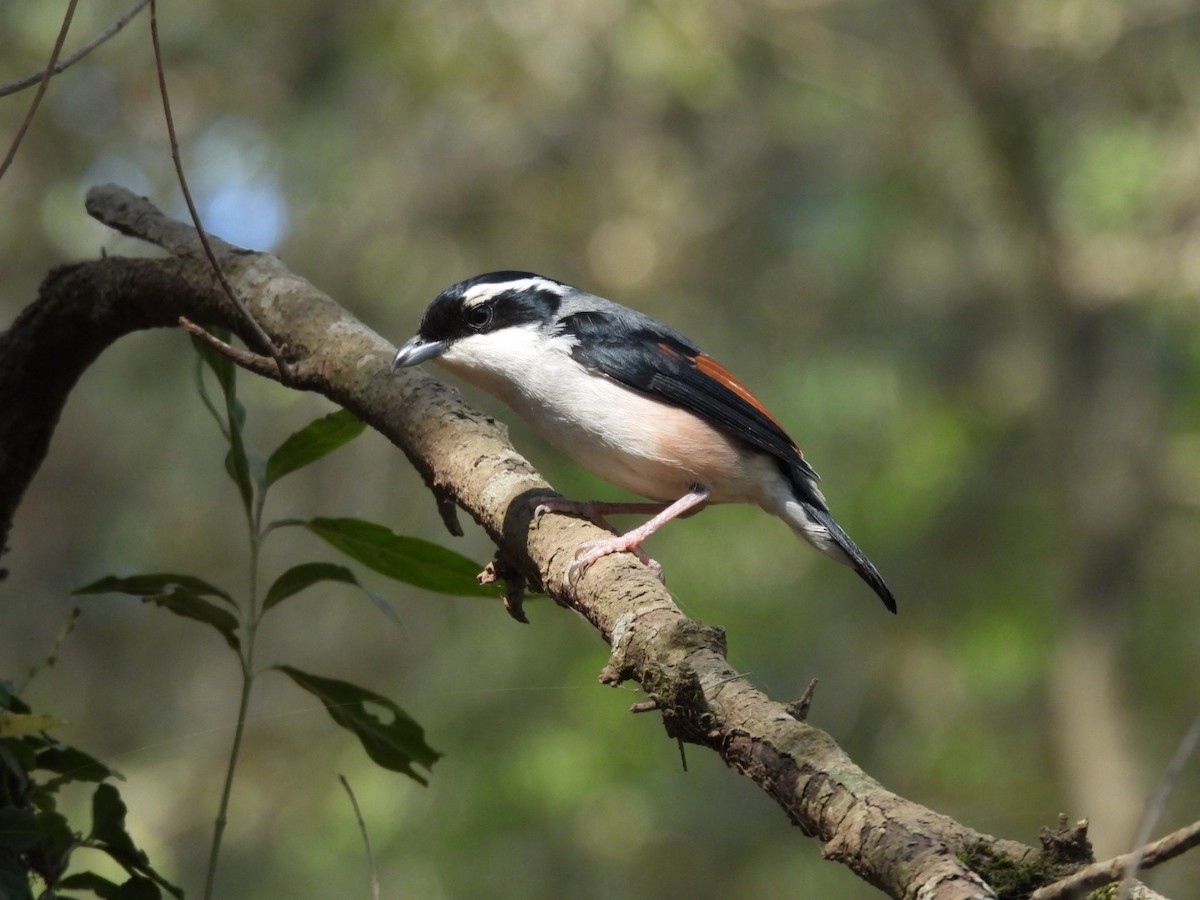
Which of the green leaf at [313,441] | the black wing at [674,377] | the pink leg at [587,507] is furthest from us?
the black wing at [674,377]

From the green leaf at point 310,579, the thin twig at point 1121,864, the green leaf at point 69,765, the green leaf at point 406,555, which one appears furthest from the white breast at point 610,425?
the thin twig at point 1121,864

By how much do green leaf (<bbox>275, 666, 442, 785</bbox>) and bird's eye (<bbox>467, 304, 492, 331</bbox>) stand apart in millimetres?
1421

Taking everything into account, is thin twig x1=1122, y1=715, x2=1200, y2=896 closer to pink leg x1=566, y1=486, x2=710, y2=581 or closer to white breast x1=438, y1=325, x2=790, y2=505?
pink leg x1=566, y1=486, x2=710, y2=581

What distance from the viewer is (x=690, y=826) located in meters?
9.35

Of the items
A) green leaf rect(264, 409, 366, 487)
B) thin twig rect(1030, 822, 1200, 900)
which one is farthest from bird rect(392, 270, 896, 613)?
thin twig rect(1030, 822, 1200, 900)

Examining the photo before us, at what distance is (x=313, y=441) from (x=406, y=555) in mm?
450

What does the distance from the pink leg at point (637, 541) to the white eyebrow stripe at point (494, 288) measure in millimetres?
854

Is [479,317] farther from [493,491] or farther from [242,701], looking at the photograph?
[242,701]

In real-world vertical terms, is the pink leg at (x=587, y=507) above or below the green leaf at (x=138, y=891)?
above

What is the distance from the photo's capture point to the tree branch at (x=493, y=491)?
5.43ft

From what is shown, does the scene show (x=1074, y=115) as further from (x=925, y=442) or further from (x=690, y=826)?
(x=690, y=826)

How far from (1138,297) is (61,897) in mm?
9345

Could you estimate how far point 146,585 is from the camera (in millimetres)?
3027

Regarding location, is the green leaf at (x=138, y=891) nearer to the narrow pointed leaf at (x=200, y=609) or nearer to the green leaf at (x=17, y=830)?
the green leaf at (x=17, y=830)
